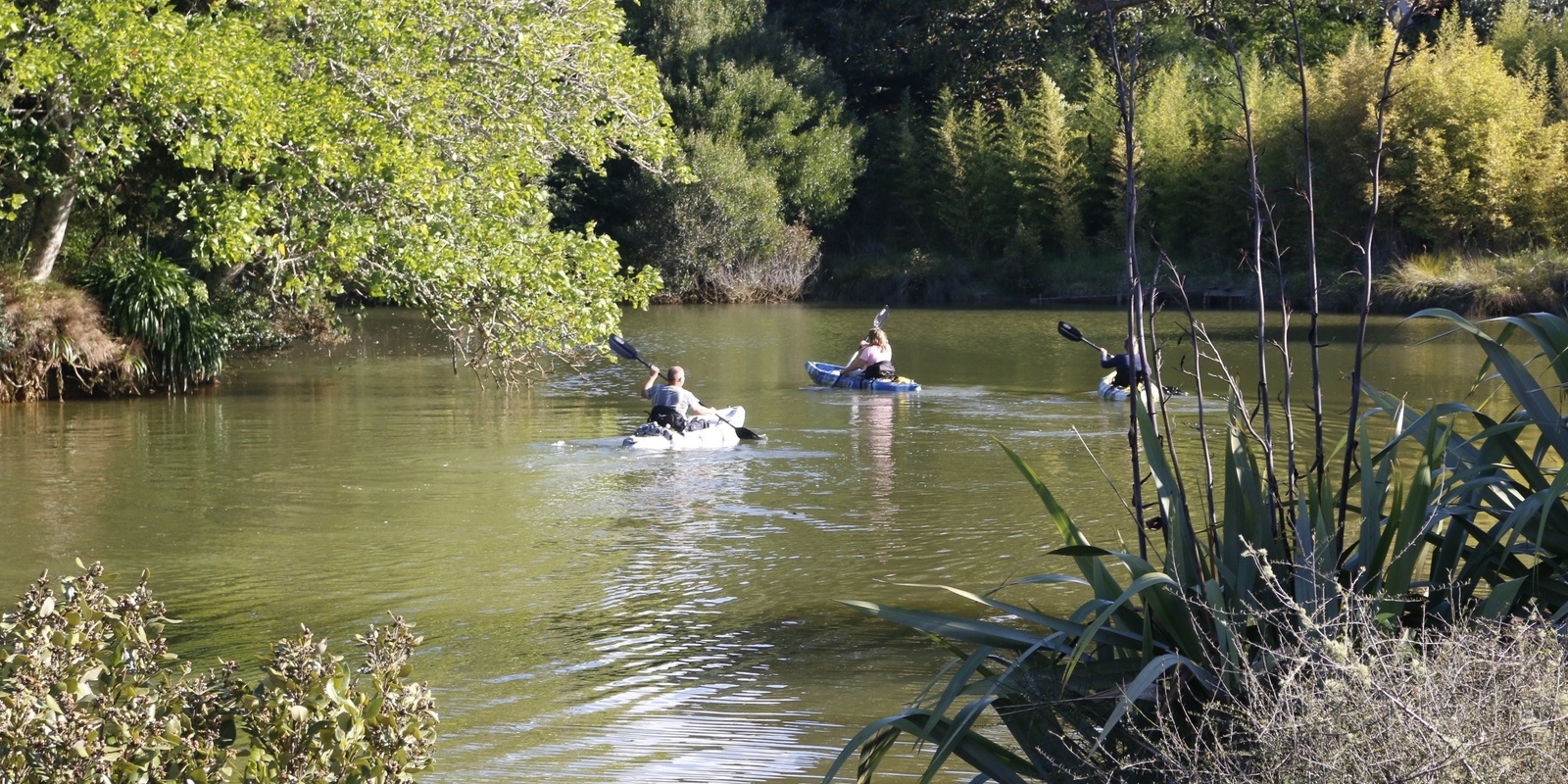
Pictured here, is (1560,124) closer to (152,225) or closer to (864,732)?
(152,225)

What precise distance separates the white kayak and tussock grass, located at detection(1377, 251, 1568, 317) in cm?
1983

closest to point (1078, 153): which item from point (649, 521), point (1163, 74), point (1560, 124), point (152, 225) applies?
point (1163, 74)

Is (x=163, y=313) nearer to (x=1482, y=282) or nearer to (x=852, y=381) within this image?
(x=852, y=381)

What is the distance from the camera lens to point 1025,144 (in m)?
45.3

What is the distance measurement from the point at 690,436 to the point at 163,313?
7183mm

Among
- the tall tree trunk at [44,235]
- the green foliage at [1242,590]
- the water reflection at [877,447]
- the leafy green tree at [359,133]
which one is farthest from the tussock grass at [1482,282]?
the green foliage at [1242,590]

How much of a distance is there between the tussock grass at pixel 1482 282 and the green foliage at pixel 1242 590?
2730 cm

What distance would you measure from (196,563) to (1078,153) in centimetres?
3771

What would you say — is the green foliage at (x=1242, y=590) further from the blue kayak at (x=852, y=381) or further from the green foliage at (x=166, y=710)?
the blue kayak at (x=852, y=381)

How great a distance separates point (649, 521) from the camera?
440 inches

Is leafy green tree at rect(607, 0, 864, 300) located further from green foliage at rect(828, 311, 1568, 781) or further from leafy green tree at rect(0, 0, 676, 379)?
green foliage at rect(828, 311, 1568, 781)

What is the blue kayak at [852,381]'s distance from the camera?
20.1 m

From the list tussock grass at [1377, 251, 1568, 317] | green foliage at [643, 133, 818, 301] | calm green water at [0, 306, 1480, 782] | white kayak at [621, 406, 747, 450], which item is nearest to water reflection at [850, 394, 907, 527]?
calm green water at [0, 306, 1480, 782]

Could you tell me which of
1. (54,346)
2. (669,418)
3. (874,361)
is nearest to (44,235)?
(54,346)
